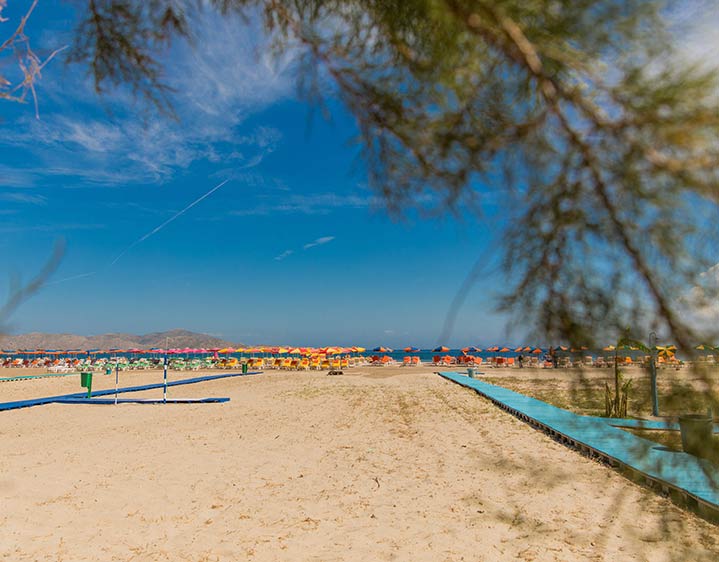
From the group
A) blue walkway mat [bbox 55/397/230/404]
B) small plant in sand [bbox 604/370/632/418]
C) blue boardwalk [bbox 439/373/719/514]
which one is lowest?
blue walkway mat [bbox 55/397/230/404]

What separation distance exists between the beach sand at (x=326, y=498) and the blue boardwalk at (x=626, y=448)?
0.31 meters

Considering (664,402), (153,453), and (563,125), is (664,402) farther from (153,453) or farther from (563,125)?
(153,453)

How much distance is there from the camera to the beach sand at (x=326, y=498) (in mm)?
3857

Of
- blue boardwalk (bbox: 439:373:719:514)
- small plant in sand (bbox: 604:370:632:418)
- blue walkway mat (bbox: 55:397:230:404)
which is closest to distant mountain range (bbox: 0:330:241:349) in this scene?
blue walkway mat (bbox: 55:397:230:404)

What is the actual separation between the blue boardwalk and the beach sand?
0.31 meters

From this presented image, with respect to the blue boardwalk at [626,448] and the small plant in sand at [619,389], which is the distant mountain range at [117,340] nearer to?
the blue boardwalk at [626,448]

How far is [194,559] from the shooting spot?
3.72m

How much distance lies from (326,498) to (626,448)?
4.30 metres

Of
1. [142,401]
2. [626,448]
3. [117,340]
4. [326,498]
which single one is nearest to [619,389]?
[626,448]

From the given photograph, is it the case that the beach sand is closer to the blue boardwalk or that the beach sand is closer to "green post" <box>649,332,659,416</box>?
the blue boardwalk

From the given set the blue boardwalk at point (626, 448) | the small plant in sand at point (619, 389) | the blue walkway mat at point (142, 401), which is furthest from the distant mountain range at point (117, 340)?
the small plant in sand at point (619, 389)

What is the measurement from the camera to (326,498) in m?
5.07

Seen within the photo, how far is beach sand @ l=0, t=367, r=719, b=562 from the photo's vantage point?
12.7 feet

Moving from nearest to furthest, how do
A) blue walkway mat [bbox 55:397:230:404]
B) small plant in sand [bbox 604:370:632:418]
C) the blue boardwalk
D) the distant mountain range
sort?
the blue boardwalk
small plant in sand [bbox 604:370:632:418]
blue walkway mat [bbox 55:397:230:404]
the distant mountain range
